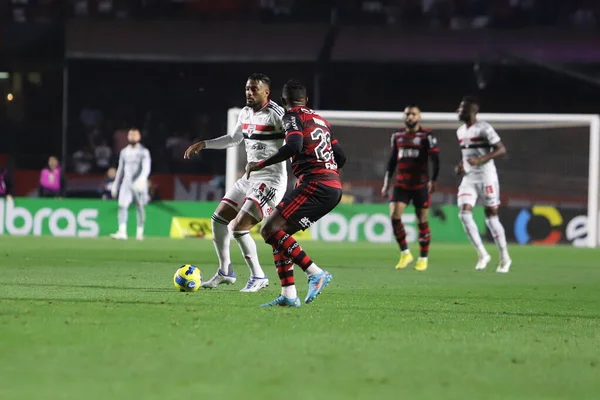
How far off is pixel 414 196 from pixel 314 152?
613 centimetres

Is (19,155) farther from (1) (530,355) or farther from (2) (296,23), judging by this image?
(1) (530,355)

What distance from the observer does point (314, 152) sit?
28.8 feet

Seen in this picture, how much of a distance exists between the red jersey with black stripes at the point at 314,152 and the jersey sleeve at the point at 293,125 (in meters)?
0.01

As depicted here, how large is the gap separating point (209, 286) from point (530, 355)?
15.4ft

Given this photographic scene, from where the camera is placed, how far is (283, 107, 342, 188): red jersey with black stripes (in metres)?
8.72

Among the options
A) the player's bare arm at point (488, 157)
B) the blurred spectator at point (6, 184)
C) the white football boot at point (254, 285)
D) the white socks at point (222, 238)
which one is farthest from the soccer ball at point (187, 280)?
the blurred spectator at point (6, 184)

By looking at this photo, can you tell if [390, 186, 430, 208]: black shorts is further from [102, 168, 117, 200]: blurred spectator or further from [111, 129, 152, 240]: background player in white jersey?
[102, 168, 117, 200]: blurred spectator

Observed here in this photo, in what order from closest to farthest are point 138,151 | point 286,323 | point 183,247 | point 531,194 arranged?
point 286,323, point 183,247, point 138,151, point 531,194

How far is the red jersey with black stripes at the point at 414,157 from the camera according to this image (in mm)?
14617

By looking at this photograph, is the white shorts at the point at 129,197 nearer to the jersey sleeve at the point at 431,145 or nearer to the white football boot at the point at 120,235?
the white football boot at the point at 120,235

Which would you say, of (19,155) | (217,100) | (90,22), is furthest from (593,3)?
(19,155)

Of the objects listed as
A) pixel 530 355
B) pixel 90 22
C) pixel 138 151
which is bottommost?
pixel 530 355

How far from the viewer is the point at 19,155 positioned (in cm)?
3033

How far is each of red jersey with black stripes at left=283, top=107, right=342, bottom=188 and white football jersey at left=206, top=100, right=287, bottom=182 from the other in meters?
1.13
